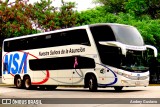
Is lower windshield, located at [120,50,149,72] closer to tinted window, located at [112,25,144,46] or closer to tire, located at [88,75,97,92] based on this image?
tinted window, located at [112,25,144,46]

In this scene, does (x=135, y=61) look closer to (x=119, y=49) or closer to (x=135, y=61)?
(x=135, y=61)

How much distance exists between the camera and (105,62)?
21062mm

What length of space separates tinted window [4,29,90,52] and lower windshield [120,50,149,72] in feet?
7.99

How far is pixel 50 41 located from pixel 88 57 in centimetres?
379

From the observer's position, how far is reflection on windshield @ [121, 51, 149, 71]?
20.6 metres

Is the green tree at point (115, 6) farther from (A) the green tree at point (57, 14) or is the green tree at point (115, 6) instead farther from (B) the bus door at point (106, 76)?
(B) the bus door at point (106, 76)

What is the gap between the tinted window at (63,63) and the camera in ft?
72.3

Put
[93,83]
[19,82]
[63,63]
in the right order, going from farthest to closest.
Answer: [19,82] < [63,63] < [93,83]

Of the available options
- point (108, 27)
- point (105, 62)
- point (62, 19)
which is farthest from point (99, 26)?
point (62, 19)

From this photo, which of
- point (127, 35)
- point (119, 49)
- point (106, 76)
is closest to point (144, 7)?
point (127, 35)

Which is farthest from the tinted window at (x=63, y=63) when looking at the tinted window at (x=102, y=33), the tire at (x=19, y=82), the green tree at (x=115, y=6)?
the green tree at (x=115, y=6)

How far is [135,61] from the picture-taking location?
20938 millimetres

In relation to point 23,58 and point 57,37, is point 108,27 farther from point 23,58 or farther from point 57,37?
point 23,58

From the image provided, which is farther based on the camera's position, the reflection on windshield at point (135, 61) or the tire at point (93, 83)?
the tire at point (93, 83)
